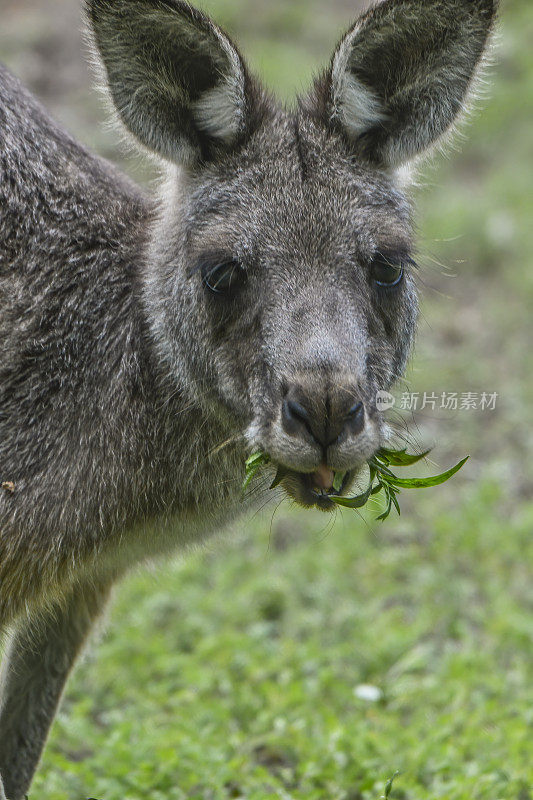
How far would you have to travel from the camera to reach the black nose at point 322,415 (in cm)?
349

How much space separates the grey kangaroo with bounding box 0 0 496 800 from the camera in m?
3.91

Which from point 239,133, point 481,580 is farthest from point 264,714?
point 239,133

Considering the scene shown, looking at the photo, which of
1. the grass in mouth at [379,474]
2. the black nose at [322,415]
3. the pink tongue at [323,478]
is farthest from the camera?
the grass in mouth at [379,474]

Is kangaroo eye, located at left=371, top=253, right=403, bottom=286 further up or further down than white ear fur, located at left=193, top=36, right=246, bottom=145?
further down

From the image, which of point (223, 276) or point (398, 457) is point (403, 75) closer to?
point (223, 276)

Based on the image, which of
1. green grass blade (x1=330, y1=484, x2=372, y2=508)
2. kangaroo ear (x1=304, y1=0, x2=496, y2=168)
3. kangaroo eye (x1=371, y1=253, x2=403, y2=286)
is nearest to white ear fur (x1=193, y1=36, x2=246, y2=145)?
kangaroo ear (x1=304, y1=0, x2=496, y2=168)

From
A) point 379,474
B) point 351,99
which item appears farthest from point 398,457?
point 351,99

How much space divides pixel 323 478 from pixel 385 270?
837mm

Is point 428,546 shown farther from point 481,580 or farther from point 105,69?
point 105,69

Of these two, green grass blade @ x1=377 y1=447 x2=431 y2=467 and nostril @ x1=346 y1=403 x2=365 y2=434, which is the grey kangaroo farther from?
green grass blade @ x1=377 y1=447 x2=431 y2=467

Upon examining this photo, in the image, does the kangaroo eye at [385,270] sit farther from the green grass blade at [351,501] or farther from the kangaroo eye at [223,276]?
the green grass blade at [351,501]

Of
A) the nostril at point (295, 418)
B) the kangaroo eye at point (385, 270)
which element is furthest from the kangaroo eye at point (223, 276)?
the nostril at point (295, 418)

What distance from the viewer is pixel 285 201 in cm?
397

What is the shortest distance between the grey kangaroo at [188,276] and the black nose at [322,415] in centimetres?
13
